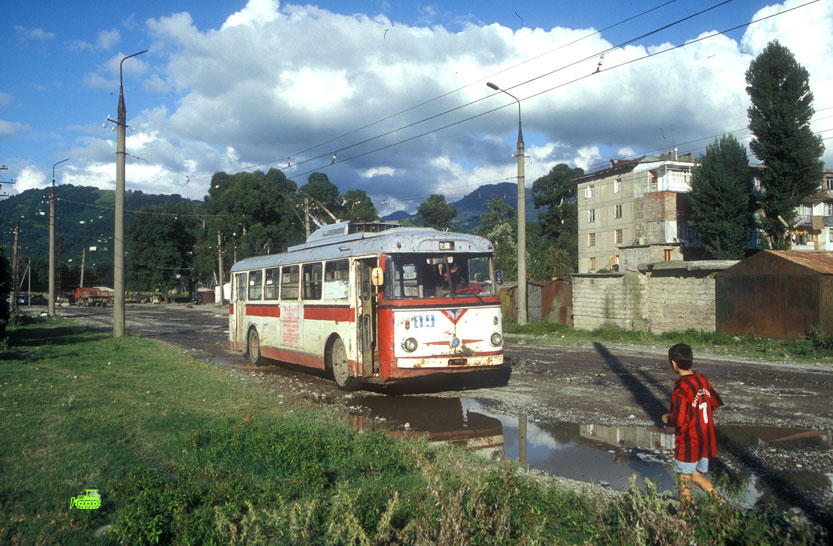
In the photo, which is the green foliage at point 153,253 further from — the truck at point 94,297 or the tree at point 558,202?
the tree at point 558,202

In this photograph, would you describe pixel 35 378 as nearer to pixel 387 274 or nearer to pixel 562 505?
pixel 387 274

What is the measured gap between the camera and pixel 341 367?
12.2 meters

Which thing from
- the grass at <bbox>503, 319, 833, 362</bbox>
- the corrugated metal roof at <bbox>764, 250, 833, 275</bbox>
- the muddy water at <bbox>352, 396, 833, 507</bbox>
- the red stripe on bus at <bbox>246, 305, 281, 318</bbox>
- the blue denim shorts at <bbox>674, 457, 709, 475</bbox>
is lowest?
the muddy water at <bbox>352, 396, 833, 507</bbox>

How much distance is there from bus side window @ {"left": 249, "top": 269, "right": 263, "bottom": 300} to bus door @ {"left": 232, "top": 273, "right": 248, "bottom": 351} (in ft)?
1.60

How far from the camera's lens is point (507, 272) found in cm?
5797

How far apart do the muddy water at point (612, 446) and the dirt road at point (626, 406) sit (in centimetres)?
2

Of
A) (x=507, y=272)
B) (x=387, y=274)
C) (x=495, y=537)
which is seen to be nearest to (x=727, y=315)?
(x=387, y=274)

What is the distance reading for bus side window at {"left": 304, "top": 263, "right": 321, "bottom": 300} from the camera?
13.2 meters

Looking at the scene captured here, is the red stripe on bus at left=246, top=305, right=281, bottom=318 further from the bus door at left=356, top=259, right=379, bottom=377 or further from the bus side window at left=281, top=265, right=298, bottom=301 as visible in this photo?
the bus door at left=356, top=259, right=379, bottom=377

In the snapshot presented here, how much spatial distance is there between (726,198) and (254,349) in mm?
42342

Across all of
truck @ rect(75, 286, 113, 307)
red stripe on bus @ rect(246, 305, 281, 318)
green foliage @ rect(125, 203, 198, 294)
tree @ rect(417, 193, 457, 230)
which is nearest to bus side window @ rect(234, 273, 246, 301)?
red stripe on bus @ rect(246, 305, 281, 318)

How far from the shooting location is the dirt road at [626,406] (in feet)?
21.8

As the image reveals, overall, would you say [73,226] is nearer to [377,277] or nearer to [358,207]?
[358,207]

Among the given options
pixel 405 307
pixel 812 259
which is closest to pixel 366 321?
pixel 405 307
